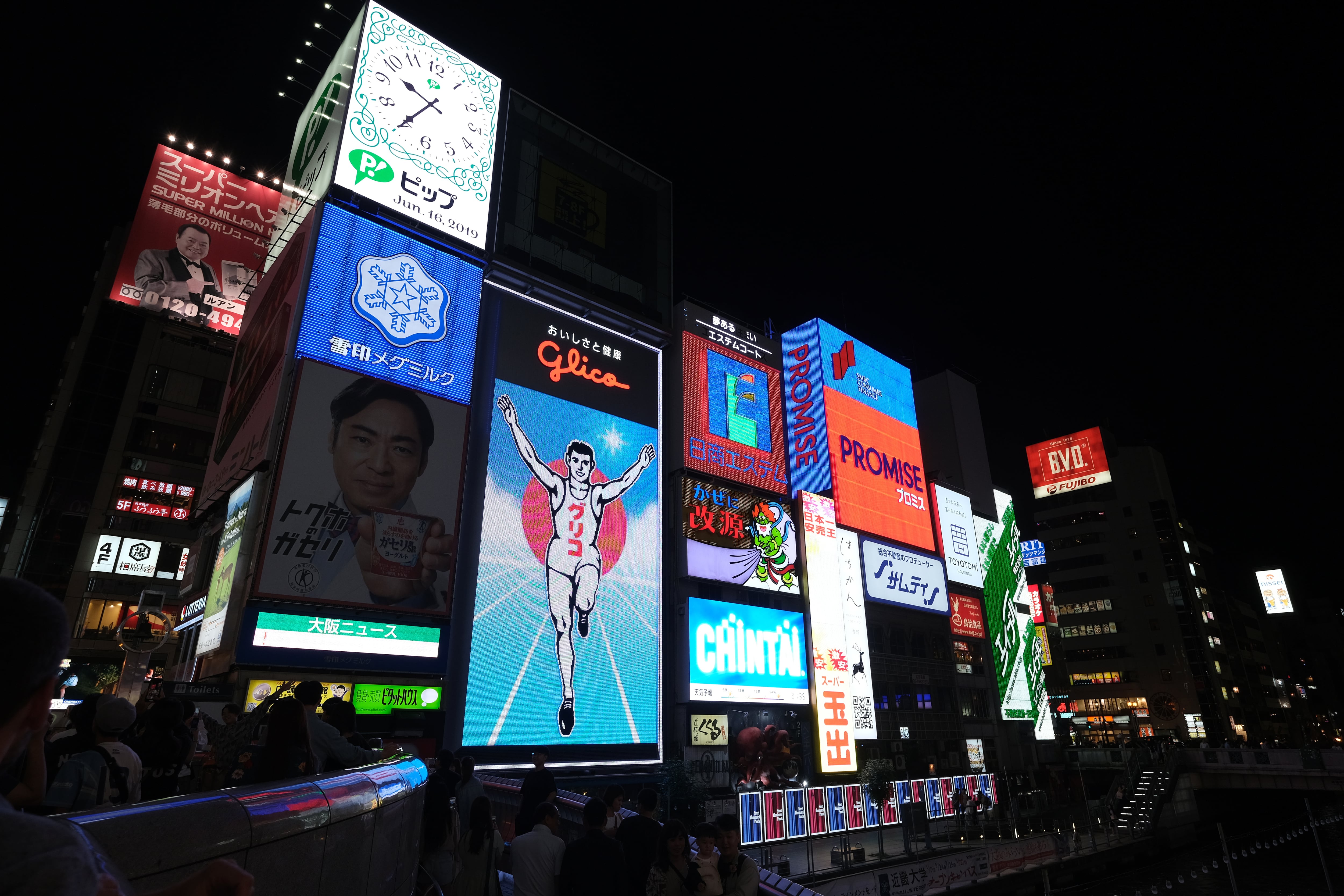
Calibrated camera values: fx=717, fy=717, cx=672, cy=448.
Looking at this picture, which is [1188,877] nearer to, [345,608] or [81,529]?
[345,608]

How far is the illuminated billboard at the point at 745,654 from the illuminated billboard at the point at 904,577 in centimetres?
723

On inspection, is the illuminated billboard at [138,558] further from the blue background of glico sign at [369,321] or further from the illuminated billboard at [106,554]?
the blue background of glico sign at [369,321]

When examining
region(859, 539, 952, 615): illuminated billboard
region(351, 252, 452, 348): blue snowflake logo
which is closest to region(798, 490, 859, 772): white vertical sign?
region(859, 539, 952, 615): illuminated billboard

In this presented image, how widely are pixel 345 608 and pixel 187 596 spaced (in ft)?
33.2

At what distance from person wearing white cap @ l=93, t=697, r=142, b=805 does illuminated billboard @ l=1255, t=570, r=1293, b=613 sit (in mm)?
97679

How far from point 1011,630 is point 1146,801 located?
47.4ft

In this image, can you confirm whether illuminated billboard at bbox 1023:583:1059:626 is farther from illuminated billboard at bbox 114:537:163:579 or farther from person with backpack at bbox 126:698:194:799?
illuminated billboard at bbox 114:537:163:579

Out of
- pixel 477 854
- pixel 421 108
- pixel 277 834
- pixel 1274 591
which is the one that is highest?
pixel 421 108

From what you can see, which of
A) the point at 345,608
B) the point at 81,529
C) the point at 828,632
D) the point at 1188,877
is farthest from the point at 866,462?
the point at 81,529

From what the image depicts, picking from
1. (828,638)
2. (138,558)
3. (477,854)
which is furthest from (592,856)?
(138,558)

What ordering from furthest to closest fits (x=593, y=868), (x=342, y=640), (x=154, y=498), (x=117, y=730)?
(x=154, y=498) → (x=342, y=640) → (x=593, y=868) → (x=117, y=730)

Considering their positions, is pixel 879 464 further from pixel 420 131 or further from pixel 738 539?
pixel 420 131

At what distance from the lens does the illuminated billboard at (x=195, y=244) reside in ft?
107

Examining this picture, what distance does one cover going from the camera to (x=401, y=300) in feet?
80.6
